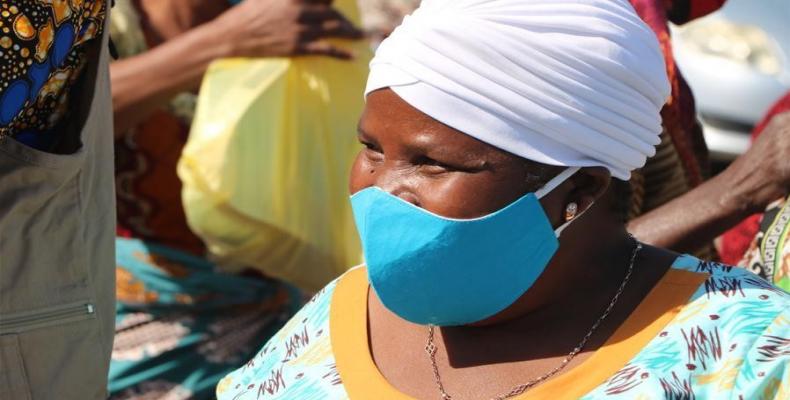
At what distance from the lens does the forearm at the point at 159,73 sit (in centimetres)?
404

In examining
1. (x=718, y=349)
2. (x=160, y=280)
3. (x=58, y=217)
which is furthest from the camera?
(x=160, y=280)

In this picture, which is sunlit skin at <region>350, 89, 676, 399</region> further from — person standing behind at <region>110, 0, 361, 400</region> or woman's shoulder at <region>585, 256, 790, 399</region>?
person standing behind at <region>110, 0, 361, 400</region>

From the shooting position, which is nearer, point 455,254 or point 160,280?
point 455,254

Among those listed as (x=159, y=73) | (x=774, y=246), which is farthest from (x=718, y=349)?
(x=159, y=73)

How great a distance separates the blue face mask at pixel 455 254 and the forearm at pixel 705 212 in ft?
2.26

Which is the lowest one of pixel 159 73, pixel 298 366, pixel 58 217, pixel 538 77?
pixel 159 73

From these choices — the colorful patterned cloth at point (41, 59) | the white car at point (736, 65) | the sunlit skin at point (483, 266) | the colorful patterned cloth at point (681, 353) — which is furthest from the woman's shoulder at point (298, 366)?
the white car at point (736, 65)

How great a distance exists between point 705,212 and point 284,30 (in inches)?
66.4

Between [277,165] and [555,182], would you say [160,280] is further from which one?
[555,182]

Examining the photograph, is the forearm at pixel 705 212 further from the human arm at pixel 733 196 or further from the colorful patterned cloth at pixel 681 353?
the colorful patterned cloth at pixel 681 353

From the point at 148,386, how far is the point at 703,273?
230 centimetres

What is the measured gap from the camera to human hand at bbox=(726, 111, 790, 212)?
2.80 metres

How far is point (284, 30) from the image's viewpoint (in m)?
4.07

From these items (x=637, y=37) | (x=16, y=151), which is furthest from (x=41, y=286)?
(x=637, y=37)
